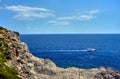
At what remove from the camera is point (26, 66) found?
247 ft

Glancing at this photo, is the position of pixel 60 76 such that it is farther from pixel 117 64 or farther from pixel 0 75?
pixel 117 64

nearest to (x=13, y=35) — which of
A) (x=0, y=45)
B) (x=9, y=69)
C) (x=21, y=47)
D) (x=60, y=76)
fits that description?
(x=21, y=47)

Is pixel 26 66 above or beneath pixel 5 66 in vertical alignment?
beneath

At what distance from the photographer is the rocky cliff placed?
69.6 meters

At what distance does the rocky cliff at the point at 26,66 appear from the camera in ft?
228

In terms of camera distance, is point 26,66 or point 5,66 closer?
point 5,66

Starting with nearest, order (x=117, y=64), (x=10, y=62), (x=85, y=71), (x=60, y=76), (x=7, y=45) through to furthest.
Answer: (x=10, y=62), (x=7, y=45), (x=60, y=76), (x=85, y=71), (x=117, y=64)

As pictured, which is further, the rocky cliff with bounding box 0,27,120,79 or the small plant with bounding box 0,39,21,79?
the rocky cliff with bounding box 0,27,120,79

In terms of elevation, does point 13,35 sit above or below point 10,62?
above

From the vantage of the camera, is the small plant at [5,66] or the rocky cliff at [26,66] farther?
the rocky cliff at [26,66]

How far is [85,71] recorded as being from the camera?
90312 mm

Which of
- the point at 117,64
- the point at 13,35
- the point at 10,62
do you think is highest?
the point at 13,35

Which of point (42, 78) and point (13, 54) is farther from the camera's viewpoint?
point (42, 78)

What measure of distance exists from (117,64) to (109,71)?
93637 mm
